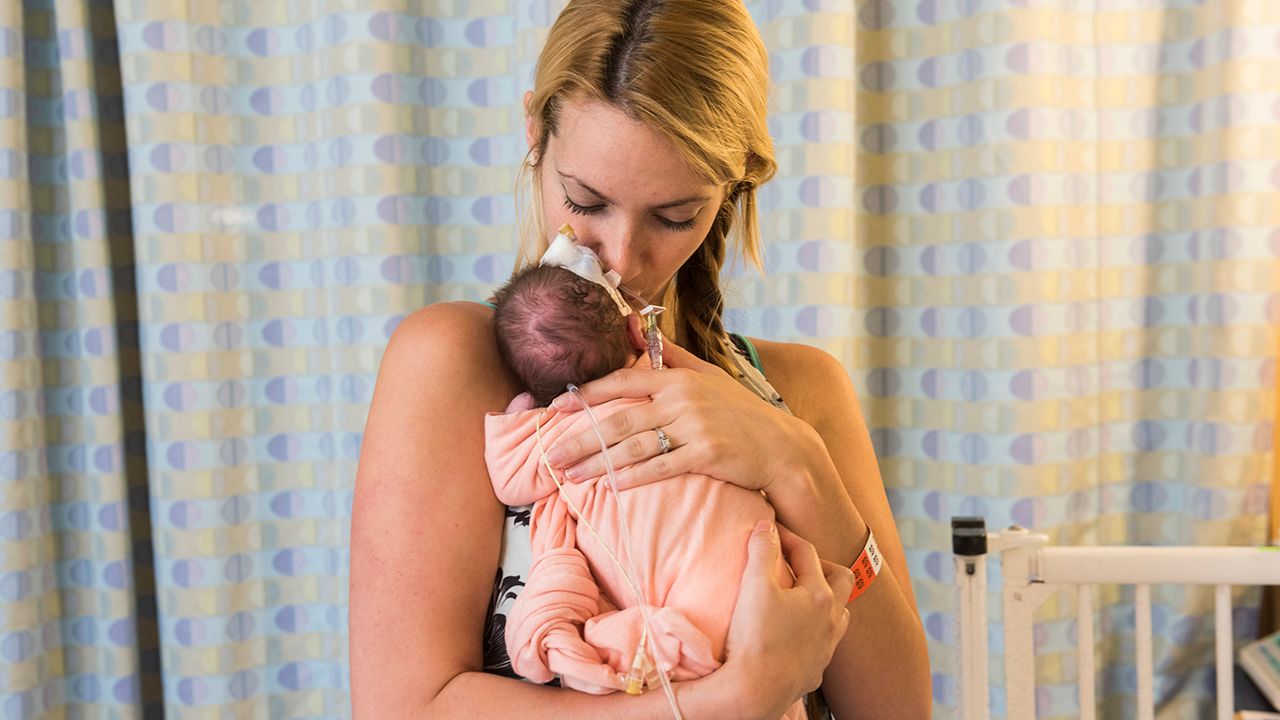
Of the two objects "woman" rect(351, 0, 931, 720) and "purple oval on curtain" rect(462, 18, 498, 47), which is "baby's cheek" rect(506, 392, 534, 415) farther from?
"purple oval on curtain" rect(462, 18, 498, 47)

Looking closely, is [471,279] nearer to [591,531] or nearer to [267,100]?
[267,100]

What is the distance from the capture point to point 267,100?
6.42ft

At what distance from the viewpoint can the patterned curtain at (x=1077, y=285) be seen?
5.63ft

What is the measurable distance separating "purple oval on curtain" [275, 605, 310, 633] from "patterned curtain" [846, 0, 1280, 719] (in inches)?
57.2

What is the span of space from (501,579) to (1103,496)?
160 cm

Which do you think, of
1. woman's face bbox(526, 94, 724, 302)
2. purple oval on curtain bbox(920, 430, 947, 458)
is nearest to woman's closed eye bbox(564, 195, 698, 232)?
woman's face bbox(526, 94, 724, 302)

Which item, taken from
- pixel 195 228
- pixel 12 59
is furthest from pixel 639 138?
pixel 12 59

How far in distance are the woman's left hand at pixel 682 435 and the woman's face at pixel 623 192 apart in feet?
0.47

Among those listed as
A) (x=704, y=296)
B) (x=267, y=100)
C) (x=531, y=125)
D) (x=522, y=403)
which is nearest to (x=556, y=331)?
(x=522, y=403)

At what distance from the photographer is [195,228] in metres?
1.86

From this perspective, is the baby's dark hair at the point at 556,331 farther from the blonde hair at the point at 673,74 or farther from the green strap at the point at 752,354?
the green strap at the point at 752,354

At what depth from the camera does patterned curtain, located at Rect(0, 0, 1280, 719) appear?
1.74 metres

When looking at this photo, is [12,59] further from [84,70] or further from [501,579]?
[501,579]

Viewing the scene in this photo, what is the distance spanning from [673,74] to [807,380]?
0.52m
